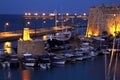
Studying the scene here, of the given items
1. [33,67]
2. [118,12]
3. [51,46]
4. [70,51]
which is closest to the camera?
[33,67]

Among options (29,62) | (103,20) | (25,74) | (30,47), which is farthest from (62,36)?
(25,74)

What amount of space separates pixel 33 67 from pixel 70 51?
597 cm

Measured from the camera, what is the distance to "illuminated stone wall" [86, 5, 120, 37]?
47000mm

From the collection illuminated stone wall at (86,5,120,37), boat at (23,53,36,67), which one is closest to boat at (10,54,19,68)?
boat at (23,53,36,67)

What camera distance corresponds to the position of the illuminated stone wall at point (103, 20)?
154 feet

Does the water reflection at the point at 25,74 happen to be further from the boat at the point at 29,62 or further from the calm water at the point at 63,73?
the boat at the point at 29,62

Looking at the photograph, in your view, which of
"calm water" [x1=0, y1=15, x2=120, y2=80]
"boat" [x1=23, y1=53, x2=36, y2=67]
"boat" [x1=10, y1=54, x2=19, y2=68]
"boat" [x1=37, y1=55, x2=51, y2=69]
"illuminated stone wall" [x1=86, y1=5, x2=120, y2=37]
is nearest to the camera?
"calm water" [x1=0, y1=15, x2=120, y2=80]

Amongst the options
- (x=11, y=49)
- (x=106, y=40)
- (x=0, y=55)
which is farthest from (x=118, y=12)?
(x=0, y=55)

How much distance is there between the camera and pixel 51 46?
40.9 meters

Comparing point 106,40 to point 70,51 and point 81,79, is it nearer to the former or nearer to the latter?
point 70,51

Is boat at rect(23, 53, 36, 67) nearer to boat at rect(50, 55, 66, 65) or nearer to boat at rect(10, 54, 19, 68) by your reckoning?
boat at rect(10, 54, 19, 68)

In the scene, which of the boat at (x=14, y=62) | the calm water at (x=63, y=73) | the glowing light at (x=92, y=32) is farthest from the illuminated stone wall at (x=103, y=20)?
the boat at (x=14, y=62)

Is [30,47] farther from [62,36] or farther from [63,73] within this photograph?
[62,36]

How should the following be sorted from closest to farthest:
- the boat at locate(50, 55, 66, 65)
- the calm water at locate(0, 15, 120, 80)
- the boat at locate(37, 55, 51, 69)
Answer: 1. the calm water at locate(0, 15, 120, 80)
2. the boat at locate(37, 55, 51, 69)
3. the boat at locate(50, 55, 66, 65)
